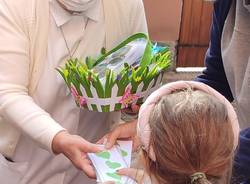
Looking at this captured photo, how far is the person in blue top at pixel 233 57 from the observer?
1127mm

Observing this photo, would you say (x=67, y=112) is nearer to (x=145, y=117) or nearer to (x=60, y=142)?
(x=60, y=142)

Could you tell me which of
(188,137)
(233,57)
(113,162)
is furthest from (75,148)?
(233,57)

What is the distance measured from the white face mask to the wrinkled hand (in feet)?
1.38

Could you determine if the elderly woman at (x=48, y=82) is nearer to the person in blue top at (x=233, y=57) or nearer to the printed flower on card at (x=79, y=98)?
the printed flower on card at (x=79, y=98)

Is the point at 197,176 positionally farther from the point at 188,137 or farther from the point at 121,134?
the point at 121,134

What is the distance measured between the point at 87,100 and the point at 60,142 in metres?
0.12

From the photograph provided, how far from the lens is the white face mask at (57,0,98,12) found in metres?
1.08

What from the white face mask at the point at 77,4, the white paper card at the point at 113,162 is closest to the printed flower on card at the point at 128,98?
the white paper card at the point at 113,162

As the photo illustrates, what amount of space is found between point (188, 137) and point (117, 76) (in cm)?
29

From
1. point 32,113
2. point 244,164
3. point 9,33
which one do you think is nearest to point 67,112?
point 32,113

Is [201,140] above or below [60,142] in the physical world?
above

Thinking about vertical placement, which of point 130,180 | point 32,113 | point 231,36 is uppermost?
point 231,36

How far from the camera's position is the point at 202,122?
80 centimetres

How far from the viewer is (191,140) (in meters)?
0.78
